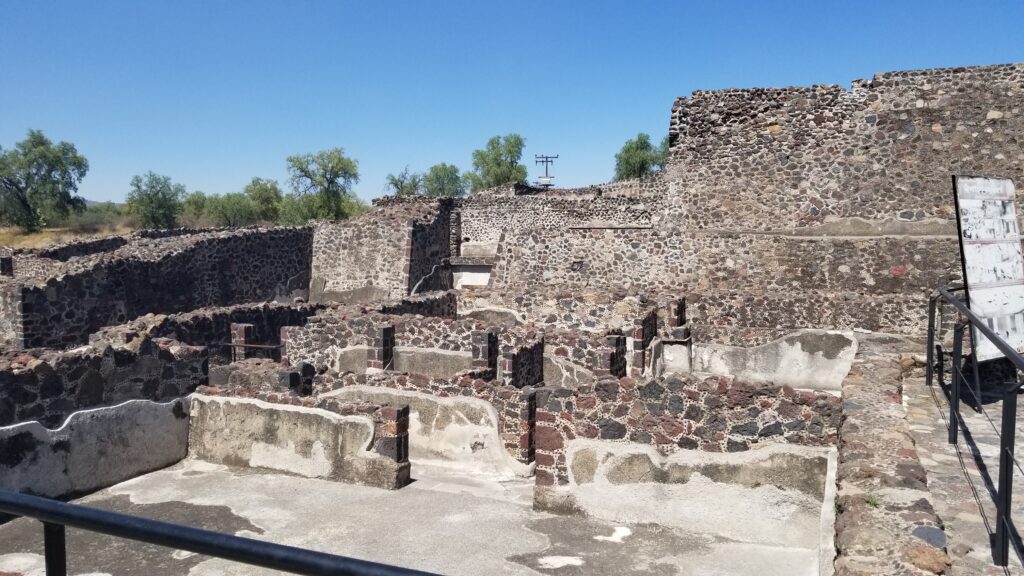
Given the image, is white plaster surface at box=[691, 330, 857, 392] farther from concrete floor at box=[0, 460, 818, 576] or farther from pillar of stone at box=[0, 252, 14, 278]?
pillar of stone at box=[0, 252, 14, 278]

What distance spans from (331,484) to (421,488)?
2.89 ft

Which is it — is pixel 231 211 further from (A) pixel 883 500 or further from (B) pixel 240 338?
(A) pixel 883 500

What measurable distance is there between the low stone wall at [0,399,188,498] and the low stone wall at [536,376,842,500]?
4114 millimetres

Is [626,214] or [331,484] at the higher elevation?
[626,214]

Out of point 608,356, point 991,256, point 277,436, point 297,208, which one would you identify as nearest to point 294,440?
point 277,436

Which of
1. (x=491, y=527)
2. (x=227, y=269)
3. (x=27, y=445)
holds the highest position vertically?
(x=227, y=269)

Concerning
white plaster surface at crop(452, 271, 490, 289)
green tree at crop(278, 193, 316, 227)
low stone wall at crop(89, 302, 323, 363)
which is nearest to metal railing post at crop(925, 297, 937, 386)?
low stone wall at crop(89, 302, 323, 363)

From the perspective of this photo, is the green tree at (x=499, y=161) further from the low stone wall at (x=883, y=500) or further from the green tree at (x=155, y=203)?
the low stone wall at (x=883, y=500)

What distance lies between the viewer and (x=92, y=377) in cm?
755

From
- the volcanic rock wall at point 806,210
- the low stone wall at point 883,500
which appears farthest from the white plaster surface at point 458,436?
the volcanic rock wall at point 806,210

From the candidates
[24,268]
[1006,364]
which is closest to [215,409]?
[1006,364]

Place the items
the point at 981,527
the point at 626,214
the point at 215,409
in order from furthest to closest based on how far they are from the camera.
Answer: the point at 626,214
the point at 215,409
the point at 981,527

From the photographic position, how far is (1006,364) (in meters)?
6.96

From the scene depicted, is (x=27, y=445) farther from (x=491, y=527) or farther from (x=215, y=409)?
(x=491, y=527)
